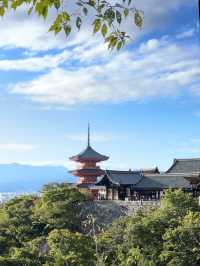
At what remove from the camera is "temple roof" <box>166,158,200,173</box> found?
42.3m

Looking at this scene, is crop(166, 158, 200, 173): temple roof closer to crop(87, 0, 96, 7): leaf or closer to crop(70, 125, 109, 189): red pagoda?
crop(70, 125, 109, 189): red pagoda

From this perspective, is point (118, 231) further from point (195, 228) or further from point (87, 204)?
point (87, 204)

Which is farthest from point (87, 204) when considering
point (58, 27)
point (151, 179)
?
point (58, 27)

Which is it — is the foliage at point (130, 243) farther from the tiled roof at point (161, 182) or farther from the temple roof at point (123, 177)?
the temple roof at point (123, 177)

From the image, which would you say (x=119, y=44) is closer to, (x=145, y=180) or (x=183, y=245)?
(x=183, y=245)

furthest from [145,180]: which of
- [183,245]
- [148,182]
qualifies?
[183,245]

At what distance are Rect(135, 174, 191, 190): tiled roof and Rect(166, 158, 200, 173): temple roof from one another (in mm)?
2311

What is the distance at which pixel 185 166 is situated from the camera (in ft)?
141

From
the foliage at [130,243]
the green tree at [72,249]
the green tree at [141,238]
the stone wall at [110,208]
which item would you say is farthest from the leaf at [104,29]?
the stone wall at [110,208]

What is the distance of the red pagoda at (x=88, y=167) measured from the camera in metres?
53.0

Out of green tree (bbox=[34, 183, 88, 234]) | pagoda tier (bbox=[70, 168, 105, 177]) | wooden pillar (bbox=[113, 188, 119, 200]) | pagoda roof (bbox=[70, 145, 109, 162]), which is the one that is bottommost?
green tree (bbox=[34, 183, 88, 234])

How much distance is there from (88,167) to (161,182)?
51.8 feet

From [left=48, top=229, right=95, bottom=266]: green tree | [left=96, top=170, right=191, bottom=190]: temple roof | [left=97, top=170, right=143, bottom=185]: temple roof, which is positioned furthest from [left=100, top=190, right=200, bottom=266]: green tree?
[left=97, top=170, right=143, bottom=185]: temple roof

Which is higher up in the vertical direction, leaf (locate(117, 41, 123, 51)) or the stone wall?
leaf (locate(117, 41, 123, 51))
